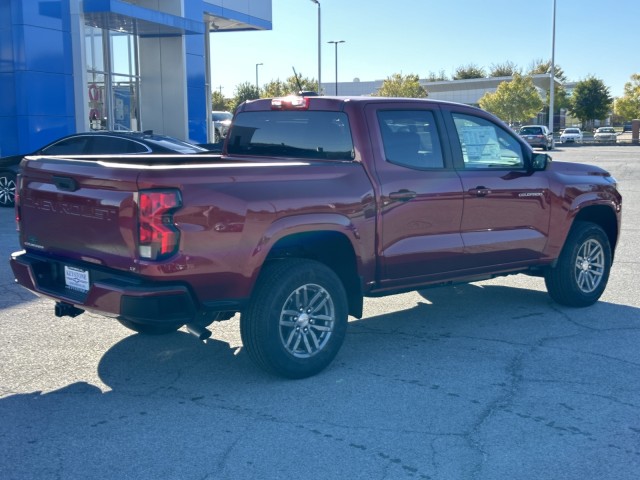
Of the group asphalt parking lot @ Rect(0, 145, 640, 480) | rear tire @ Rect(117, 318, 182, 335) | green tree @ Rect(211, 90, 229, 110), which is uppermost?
green tree @ Rect(211, 90, 229, 110)

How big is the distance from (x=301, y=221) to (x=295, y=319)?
0.69 m

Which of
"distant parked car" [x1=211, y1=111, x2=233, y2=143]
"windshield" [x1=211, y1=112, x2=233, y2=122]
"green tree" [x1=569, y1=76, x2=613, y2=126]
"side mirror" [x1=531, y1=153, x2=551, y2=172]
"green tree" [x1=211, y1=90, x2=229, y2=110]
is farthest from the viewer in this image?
"green tree" [x1=569, y1=76, x2=613, y2=126]

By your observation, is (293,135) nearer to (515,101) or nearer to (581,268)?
(581,268)

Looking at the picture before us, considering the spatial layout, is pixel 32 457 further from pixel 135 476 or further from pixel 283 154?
pixel 283 154

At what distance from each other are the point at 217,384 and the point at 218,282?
2.75 feet

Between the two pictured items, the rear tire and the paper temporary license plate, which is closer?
the paper temporary license plate

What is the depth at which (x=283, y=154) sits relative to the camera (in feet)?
20.8

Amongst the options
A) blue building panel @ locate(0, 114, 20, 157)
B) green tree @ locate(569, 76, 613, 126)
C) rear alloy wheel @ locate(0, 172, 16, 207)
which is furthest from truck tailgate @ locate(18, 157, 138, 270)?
green tree @ locate(569, 76, 613, 126)

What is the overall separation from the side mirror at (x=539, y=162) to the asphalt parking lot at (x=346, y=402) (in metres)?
1.38

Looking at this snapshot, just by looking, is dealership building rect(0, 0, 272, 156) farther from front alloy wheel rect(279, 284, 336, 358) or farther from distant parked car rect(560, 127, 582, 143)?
distant parked car rect(560, 127, 582, 143)

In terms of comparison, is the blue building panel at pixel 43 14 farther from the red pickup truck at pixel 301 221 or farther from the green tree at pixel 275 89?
the green tree at pixel 275 89

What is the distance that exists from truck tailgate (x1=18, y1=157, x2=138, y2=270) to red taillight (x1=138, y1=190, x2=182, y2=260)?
0.07 metres

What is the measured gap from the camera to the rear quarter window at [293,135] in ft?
19.6

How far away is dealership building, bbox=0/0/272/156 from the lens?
18391 millimetres
